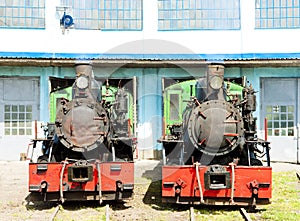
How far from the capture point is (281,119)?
1410 centimetres

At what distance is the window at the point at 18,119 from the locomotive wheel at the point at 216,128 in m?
9.10

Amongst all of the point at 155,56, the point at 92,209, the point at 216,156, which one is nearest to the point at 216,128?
the point at 216,156

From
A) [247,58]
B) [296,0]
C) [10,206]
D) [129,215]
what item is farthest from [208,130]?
[296,0]

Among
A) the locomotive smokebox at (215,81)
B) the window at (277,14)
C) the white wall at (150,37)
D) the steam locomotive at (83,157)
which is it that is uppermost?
the window at (277,14)

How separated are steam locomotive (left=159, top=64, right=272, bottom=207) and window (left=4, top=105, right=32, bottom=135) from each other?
8314 millimetres

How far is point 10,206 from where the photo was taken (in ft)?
24.0

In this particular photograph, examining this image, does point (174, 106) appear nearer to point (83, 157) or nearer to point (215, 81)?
point (215, 81)

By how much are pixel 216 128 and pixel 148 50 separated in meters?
8.44

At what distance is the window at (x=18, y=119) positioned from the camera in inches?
560

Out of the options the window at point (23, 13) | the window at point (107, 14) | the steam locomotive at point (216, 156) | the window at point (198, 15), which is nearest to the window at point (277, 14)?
the window at point (198, 15)

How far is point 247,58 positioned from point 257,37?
1065 mm

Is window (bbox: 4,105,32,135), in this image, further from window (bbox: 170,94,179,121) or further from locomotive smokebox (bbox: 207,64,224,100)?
locomotive smokebox (bbox: 207,64,224,100)

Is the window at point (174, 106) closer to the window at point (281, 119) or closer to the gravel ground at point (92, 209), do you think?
the gravel ground at point (92, 209)

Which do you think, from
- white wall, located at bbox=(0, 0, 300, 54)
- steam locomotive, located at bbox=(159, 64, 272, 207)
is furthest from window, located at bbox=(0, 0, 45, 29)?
steam locomotive, located at bbox=(159, 64, 272, 207)
